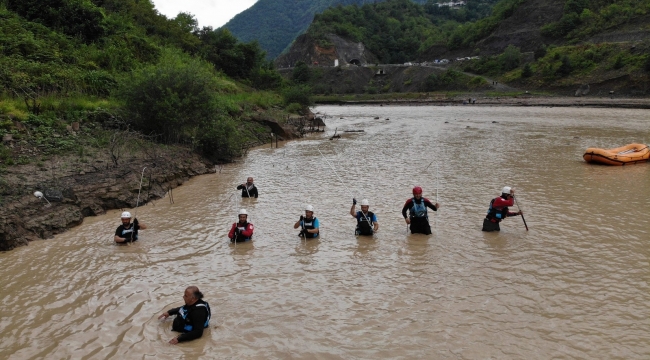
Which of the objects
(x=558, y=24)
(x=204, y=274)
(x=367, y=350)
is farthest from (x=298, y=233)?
(x=558, y=24)

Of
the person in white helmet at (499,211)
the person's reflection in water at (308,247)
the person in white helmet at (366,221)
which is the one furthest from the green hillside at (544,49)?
the person's reflection in water at (308,247)

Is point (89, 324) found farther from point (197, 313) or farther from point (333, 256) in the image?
point (333, 256)

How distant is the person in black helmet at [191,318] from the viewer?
283 inches

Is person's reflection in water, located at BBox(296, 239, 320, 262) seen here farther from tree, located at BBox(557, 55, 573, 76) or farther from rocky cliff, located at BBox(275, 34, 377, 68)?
rocky cliff, located at BBox(275, 34, 377, 68)

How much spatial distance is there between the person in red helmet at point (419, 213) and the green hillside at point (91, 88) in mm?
12961

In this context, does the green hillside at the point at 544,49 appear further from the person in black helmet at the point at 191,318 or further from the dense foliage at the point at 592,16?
the person in black helmet at the point at 191,318

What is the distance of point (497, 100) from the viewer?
77.8m

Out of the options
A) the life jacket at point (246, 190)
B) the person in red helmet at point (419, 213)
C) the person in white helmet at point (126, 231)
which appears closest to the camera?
the person in white helmet at point (126, 231)

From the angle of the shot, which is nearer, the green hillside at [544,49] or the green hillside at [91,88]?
the green hillside at [91,88]

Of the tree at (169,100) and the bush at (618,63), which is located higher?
the bush at (618,63)

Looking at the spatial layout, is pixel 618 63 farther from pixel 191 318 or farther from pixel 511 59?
pixel 191 318

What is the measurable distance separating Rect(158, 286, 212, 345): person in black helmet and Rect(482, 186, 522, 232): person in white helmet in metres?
8.48

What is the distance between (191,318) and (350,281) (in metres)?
3.62

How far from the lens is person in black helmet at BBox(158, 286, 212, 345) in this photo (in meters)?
7.18
